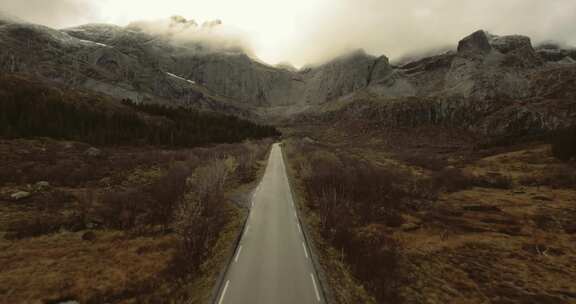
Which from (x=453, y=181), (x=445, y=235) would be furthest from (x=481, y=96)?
(x=445, y=235)

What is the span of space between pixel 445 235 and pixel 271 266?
14.3 meters

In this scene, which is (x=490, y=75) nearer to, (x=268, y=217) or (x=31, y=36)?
(x=268, y=217)

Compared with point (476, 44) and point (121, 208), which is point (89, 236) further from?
point (476, 44)

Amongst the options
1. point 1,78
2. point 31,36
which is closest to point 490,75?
point 1,78

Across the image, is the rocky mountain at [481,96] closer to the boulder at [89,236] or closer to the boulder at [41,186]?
the boulder at [89,236]

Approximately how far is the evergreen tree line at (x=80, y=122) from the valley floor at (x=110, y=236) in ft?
102

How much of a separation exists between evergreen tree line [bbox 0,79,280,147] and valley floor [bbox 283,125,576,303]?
50.6 m

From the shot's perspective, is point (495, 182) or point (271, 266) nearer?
point (271, 266)

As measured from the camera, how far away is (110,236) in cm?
1630

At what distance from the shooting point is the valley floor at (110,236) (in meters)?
11.0

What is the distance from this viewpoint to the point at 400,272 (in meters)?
13.3

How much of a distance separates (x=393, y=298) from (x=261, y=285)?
5.76 meters

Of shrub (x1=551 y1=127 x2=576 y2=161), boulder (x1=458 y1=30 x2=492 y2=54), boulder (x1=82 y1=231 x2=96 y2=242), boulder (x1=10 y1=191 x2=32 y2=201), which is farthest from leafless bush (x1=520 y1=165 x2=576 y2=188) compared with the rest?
boulder (x1=458 y1=30 x2=492 y2=54)

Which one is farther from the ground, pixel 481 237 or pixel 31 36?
pixel 31 36
